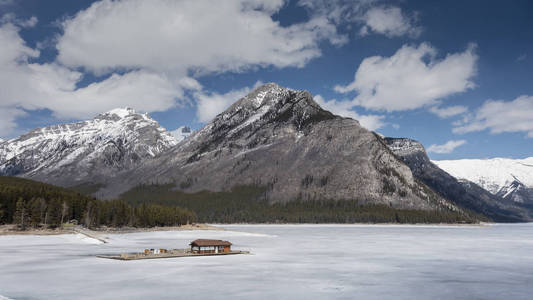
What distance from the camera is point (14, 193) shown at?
15762 cm

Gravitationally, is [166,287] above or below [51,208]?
below

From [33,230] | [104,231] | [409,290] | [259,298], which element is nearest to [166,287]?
[259,298]

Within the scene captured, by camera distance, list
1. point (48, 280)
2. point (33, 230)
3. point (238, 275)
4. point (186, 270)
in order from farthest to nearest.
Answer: point (33, 230) → point (186, 270) → point (238, 275) → point (48, 280)

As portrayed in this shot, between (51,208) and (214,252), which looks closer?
(214,252)

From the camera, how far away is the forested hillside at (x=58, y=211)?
14580cm

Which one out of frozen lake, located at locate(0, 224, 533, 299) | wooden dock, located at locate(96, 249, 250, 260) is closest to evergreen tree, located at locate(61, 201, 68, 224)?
frozen lake, located at locate(0, 224, 533, 299)

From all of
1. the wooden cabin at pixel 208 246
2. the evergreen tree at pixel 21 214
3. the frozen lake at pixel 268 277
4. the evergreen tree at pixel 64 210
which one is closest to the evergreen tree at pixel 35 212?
the evergreen tree at pixel 21 214

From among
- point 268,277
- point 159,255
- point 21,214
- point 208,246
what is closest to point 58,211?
point 21,214

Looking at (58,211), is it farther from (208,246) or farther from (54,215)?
(208,246)

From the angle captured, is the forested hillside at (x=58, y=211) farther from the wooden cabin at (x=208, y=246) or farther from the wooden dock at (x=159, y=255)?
the wooden cabin at (x=208, y=246)

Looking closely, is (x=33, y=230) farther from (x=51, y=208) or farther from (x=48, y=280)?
(x=48, y=280)

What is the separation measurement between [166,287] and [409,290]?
27.4 meters

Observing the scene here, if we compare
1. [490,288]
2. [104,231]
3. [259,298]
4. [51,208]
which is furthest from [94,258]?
[104,231]

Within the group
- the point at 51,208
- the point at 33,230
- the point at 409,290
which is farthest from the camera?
the point at 51,208
